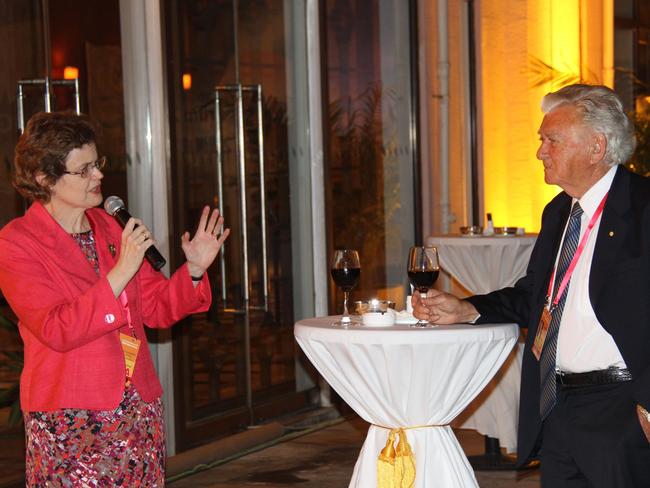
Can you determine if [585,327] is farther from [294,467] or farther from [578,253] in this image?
[294,467]

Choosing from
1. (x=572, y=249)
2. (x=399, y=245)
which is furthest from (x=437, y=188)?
(x=572, y=249)

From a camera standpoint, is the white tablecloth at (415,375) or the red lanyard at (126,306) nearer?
the red lanyard at (126,306)

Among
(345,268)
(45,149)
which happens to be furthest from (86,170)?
(345,268)

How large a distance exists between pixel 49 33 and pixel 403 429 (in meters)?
2.65

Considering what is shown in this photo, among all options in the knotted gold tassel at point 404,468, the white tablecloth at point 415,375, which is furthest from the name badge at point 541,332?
the knotted gold tassel at point 404,468

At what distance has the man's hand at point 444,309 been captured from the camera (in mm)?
3416

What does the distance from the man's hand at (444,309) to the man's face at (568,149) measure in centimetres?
54

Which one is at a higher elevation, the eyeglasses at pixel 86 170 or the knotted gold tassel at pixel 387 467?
the eyeglasses at pixel 86 170

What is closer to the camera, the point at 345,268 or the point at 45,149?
the point at 45,149

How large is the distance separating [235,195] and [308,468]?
1.73 m

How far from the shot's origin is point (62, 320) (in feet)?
9.36

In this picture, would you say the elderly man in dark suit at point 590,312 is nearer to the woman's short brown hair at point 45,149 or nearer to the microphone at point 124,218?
the microphone at point 124,218

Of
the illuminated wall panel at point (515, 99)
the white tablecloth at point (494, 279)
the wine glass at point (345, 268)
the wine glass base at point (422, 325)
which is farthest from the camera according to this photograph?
the illuminated wall panel at point (515, 99)

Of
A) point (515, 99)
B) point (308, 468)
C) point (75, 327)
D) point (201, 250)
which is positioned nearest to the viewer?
point (75, 327)
